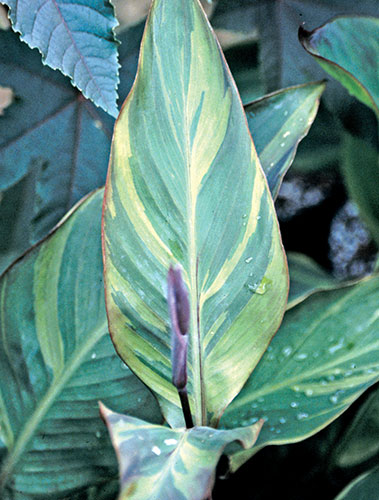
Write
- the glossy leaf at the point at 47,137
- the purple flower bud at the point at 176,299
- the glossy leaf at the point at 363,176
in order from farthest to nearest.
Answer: the glossy leaf at the point at 363,176 < the glossy leaf at the point at 47,137 < the purple flower bud at the point at 176,299

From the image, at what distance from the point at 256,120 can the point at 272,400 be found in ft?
1.10

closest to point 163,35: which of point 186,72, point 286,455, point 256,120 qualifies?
point 186,72

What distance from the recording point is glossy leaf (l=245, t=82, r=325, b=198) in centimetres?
59

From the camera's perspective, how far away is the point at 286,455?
71 cm

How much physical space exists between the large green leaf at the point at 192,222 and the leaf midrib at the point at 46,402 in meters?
0.12

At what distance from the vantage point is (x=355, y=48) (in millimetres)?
691

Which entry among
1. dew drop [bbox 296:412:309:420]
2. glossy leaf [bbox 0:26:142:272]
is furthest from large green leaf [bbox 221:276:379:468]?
glossy leaf [bbox 0:26:142:272]

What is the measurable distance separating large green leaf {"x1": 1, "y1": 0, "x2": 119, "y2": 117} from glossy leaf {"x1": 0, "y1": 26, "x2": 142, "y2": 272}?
0.24 m

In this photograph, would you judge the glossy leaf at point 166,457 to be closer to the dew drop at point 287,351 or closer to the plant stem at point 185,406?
the plant stem at point 185,406

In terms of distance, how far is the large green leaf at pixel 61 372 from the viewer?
0.62m

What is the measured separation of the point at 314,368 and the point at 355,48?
42 centimetres

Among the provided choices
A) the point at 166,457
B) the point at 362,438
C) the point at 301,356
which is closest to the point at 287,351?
the point at 301,356

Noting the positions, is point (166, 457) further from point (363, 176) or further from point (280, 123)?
point (363, 176)

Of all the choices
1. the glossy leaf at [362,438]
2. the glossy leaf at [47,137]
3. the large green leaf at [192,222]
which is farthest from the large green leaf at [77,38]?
the glossy leaf at [362,438]
